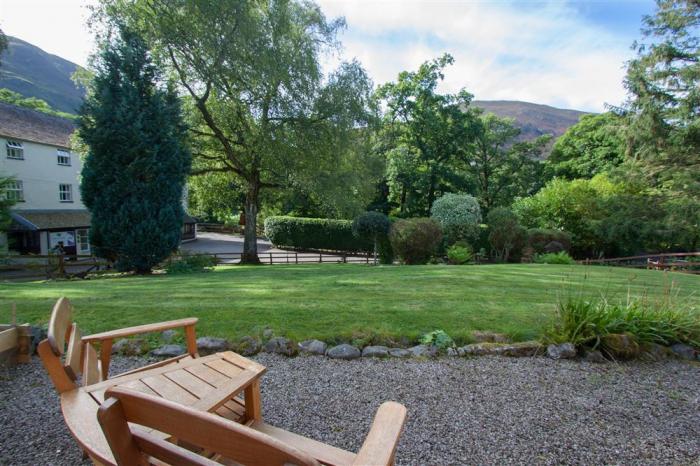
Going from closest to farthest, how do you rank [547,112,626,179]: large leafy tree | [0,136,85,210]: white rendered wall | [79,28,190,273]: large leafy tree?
[79,28,190,273]: large leafy tree < [0,136,85,210]: white rendered wall < [547,112,626,179]: large leafy tree

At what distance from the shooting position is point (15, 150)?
2089 centimetres

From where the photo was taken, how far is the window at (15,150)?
67.4 ft

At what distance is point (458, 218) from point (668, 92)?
12.4 metres

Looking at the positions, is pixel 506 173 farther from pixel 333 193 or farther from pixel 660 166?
pixel 333 193

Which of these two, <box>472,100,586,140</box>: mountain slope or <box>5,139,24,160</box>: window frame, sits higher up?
<box>472,100,586,140</box>: mountain slope

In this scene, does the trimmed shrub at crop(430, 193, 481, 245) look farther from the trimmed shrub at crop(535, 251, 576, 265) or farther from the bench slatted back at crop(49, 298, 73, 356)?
the bench slatted back at crop(49, 298, 73, 356)

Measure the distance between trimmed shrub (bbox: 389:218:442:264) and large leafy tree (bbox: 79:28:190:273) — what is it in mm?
8122

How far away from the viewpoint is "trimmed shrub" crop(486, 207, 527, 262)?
15.9m

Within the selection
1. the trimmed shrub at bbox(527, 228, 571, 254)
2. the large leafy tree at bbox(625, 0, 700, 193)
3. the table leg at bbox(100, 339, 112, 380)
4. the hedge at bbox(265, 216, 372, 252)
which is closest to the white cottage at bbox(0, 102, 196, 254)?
the hedge at bbox(265, 216, 372, 252)

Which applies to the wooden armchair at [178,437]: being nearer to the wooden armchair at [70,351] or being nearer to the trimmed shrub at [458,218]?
the wooden armchair at [70,351]

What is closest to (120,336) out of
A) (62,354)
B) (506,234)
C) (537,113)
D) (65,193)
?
(62,354)

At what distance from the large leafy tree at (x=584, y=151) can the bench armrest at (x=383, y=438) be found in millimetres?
31280

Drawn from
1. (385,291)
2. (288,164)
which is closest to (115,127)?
(288,164)

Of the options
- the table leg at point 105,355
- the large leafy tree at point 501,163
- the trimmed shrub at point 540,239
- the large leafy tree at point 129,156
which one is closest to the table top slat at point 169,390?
the table leg at point 105,355
